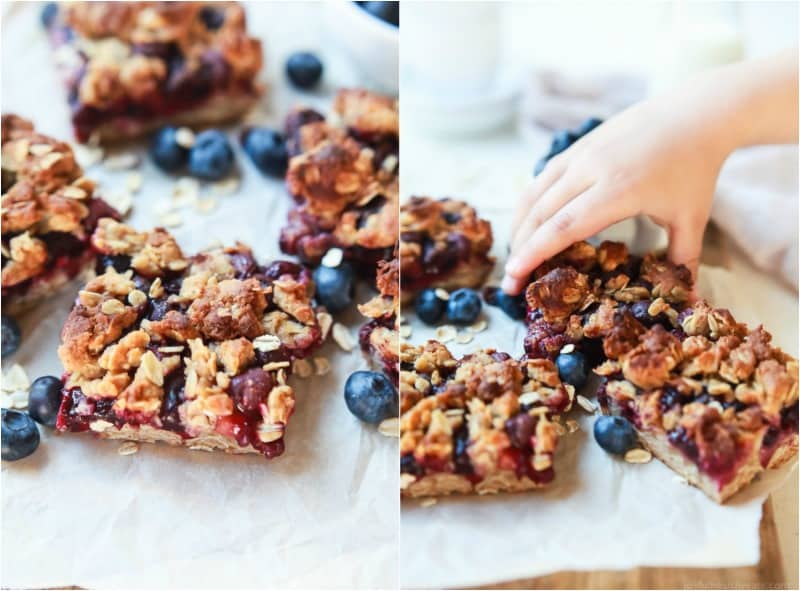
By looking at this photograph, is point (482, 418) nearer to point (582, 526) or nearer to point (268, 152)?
point (582, 526)

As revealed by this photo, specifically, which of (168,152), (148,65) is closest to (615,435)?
(168,152)

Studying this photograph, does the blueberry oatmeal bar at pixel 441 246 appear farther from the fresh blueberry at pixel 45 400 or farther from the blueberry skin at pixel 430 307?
the fresh blueberry at pixel 45 400

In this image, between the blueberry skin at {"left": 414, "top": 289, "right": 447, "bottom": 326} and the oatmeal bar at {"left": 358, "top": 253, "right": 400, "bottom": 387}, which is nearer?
A: the oatmeal bar at {"left": 358, "top": 253, "right": 400, "bottom": 387}

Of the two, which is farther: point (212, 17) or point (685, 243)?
point (212, 17)

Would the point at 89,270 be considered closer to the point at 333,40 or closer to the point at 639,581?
the point at 333,40

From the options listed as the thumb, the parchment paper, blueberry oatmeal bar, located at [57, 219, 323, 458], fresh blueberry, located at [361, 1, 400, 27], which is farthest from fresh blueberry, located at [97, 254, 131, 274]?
the thumb

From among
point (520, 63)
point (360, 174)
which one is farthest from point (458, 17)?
point (360, 174)

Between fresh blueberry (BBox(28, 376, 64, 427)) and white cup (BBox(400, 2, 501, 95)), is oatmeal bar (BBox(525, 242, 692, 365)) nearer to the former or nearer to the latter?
white cup (BBox(400, 2, 501, 95))

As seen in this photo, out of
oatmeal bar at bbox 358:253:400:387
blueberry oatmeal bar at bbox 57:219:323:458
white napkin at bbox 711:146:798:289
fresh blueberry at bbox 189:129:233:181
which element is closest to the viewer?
blueberry oatmeal bar at bbox 57:219:323:458
